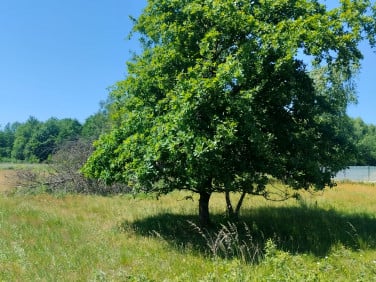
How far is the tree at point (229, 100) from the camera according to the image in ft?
26.8

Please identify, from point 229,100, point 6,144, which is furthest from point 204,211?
point 6,144

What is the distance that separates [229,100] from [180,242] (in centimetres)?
390

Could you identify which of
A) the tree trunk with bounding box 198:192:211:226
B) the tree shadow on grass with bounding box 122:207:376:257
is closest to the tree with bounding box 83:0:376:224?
the tree trunk with bounding box 198:192:211:226

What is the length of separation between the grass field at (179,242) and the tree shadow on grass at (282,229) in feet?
0.09

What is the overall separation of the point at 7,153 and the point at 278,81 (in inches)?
5131

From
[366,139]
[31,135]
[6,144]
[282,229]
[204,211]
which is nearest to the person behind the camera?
[282,229]

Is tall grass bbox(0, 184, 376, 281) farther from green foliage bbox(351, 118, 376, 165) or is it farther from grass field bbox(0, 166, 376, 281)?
green foliage bbox(351, 118, 376, 165)

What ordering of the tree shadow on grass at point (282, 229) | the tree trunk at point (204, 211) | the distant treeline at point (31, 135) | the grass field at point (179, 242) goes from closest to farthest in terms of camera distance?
the grass field at point (179, 242)
the tree shadow on grass at point (282, 229)
the tree trunk at point (204, 211)
the distant treeline at point (31, 135)

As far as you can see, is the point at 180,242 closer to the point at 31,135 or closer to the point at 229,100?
the point at 229,100

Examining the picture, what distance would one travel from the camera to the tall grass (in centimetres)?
627

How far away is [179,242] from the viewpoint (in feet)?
30.2

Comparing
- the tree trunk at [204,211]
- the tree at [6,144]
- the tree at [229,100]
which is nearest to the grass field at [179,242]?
the tree trunk at [204,211]

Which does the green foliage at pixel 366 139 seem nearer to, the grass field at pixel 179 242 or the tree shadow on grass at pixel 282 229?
the tree shadow on grass at pixel 282 229

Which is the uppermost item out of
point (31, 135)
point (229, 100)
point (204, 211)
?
point (31, 135)
